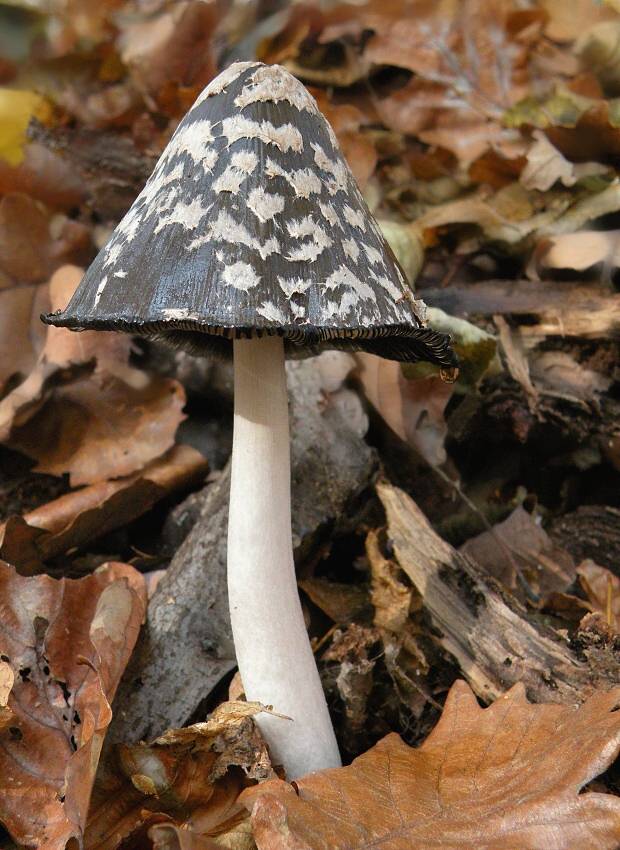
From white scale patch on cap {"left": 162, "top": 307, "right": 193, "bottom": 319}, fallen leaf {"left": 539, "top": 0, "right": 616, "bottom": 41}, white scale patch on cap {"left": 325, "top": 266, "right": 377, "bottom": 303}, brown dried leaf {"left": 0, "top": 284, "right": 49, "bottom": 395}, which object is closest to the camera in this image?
white scale patch on cap {"left": 162, "top": 307, "right": 193, "bottom": 319}

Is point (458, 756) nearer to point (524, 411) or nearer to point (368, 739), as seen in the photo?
point (368, 739)

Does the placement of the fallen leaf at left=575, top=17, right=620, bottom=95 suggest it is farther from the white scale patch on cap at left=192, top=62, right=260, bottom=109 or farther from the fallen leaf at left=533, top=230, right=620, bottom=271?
the white scale patch on cap at left=192, top=62, right=260, bottom=109

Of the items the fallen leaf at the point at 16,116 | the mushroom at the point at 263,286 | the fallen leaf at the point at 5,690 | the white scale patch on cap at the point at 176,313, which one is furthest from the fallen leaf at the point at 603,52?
the fallen leaf at the point at 5,690

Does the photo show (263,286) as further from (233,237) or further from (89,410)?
(89,410)

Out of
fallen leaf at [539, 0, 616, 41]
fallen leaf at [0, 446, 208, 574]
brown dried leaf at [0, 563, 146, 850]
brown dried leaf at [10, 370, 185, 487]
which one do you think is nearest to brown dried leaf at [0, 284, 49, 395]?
brown dried leaf at [10, 370, 185, 487]

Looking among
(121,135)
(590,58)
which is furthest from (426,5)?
(121,135)

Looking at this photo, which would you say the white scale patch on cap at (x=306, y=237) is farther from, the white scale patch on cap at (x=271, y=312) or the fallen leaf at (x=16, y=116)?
the fallen leaf at (x=16, y=116)
